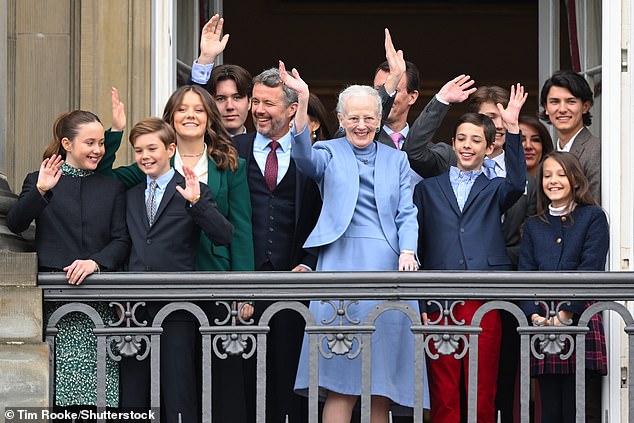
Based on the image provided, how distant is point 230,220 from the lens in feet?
23.9

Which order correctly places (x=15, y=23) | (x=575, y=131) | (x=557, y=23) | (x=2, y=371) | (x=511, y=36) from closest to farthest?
(x=2, y=371) < (x=575, y=131) < (x=15, y=23) < (x=557, y=23) < (x=511, y=36)

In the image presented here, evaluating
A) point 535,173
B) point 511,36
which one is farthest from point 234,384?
point 511,36

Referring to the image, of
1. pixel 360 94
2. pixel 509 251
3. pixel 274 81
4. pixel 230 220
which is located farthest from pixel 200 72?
pixel 509 251

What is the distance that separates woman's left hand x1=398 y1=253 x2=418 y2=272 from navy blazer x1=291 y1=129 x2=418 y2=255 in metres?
0.04

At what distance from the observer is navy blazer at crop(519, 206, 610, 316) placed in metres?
7.29

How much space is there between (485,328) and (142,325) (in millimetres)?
1648

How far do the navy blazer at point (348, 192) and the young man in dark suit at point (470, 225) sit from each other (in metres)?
0.30

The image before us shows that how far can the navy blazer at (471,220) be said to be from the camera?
7.37 metres

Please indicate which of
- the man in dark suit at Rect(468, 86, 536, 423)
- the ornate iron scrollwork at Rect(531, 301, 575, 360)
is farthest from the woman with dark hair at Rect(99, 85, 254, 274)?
the ornate iron scrollwork at Rect(531, 301, 575, 360)

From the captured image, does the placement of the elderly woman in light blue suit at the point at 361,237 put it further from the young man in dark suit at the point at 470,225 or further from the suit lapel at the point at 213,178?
the suit lapel at the point at 213,178

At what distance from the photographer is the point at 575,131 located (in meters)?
8.04

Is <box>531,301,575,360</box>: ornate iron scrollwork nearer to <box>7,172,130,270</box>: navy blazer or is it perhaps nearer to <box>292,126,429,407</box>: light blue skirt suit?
<box>292,126,429,407</box>: light blue skirt suit

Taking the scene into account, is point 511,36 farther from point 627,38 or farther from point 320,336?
point 320,336

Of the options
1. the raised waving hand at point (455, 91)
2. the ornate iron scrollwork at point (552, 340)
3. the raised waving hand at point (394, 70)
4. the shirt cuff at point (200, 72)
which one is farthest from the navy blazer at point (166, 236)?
the ornate iron scrollwork at point (552, 340)
